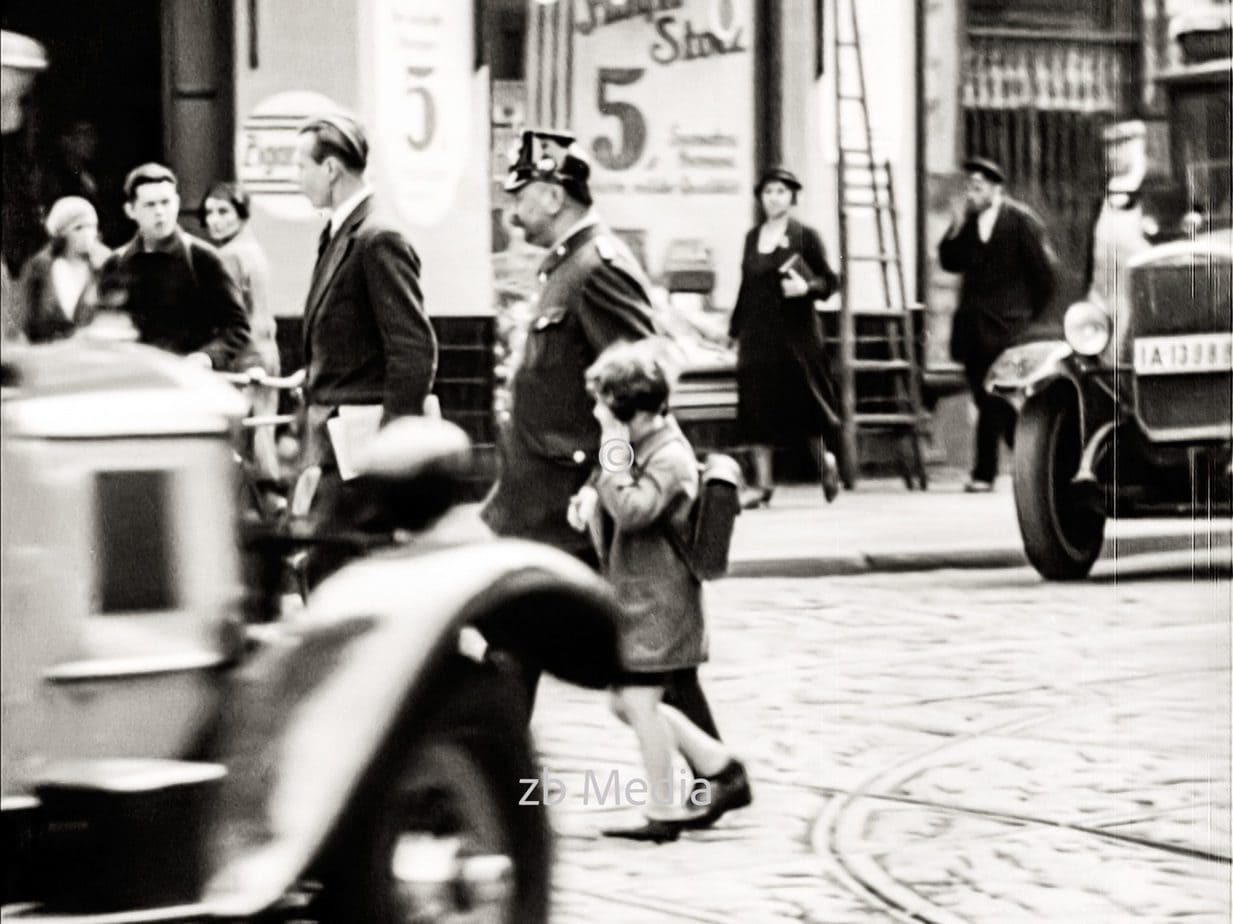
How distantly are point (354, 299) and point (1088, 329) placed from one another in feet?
16.9

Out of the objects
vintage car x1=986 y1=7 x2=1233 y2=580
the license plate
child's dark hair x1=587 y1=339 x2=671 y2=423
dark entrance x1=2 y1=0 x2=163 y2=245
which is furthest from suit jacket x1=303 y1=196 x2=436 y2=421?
the license plate

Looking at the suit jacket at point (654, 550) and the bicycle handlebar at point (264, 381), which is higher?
the bicycle handlebar at point (264, 381)

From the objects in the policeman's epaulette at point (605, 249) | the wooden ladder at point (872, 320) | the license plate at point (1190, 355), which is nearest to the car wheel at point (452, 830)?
the policeman's epaulette at point (605, 249)

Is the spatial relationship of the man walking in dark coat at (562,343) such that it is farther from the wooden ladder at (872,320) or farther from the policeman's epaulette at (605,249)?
the wooden ladder at (872,320)

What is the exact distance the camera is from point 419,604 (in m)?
4.81

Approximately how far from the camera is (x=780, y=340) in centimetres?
1228

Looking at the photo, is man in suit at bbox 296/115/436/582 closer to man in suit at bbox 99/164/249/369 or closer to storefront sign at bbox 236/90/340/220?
man in suit at bbox 99/164/249/369

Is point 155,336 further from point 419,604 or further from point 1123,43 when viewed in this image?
point 1123,43

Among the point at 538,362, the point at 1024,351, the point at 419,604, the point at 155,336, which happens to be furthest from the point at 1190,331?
the point at 419,604

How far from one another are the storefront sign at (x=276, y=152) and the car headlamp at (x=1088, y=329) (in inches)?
163

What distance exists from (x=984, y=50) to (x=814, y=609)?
331 cm

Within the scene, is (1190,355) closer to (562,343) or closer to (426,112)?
(426,112)

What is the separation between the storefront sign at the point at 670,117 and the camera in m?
9.98

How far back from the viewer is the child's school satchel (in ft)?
22.6
